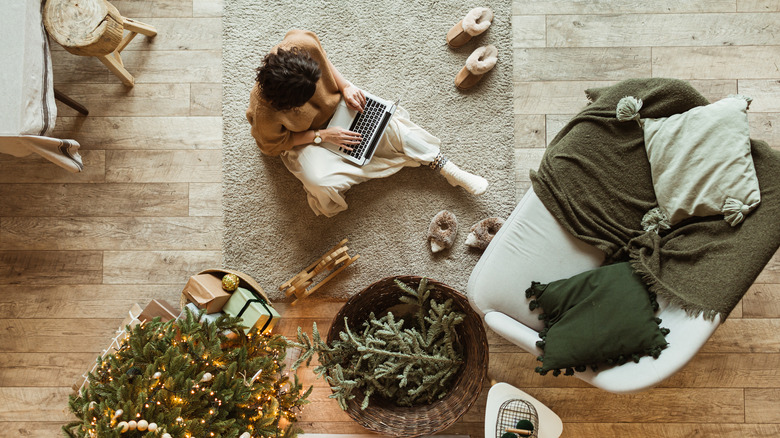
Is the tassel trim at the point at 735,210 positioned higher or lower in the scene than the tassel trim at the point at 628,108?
lower

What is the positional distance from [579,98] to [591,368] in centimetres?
120

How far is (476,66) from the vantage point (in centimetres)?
202

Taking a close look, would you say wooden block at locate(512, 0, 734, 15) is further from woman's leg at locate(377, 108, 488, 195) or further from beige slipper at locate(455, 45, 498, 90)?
woman's leg at locate(377, 108, 488, 195)

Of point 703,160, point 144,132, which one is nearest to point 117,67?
point 144,132

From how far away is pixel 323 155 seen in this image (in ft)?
6.30

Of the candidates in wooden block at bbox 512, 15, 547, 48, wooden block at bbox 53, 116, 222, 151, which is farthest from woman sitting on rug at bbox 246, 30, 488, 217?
wooden block at bbox 512, 15, 547, 48

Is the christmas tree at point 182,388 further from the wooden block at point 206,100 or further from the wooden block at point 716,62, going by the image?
the wooden block at point 716,62

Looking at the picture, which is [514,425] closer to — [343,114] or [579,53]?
[343,114]

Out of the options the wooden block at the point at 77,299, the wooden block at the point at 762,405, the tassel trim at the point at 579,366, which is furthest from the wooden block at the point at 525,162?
the wooden block at the point at 77,299

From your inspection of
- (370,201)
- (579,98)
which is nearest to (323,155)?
(370,201)

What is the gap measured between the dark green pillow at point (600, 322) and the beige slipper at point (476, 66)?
3.15ft

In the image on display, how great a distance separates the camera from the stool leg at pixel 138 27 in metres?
2.00

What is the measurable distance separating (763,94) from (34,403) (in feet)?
11.6

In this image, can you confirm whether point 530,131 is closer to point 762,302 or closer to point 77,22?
point 762,302
